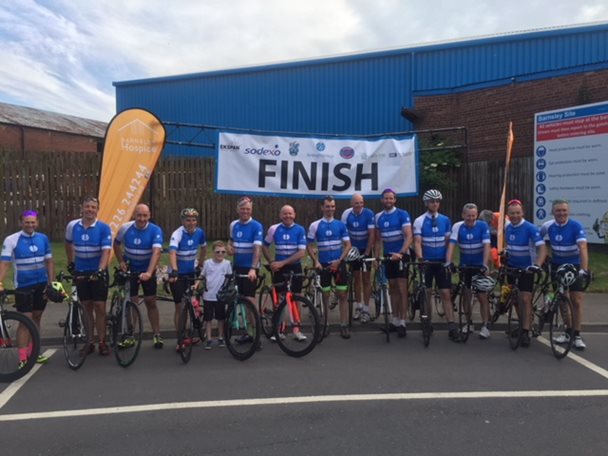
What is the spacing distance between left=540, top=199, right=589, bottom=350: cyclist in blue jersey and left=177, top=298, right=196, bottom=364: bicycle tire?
14.1ft

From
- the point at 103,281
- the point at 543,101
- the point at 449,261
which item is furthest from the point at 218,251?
the point at 543,101

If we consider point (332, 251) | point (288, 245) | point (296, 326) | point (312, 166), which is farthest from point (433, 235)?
point (312, 166)

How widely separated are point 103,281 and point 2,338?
113cm

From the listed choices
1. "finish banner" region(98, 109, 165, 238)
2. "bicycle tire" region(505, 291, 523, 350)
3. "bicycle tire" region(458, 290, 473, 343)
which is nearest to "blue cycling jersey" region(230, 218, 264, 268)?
"bicycle tire" region(458, 290, 473, 343)

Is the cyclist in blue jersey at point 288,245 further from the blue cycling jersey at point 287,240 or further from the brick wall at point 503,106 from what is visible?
the brick wall at point 503,106

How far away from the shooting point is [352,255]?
6.76 m

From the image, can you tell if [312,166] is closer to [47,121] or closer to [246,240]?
[246,240]

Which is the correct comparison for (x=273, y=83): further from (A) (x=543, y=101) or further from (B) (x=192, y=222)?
(B) (x=192, y=222)

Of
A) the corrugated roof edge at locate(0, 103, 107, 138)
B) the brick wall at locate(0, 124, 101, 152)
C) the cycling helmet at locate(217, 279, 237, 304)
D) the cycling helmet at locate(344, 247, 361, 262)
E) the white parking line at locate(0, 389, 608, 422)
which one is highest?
the corrugated roof edge at locate(0, 103, 107, 138)

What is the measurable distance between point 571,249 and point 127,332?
533cm

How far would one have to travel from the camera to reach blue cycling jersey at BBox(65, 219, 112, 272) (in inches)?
227

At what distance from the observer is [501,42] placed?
744 inches

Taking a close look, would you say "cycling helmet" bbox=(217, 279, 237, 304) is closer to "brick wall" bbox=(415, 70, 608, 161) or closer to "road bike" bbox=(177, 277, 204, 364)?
"road bike" bbox=(177, 277, 204, 364)

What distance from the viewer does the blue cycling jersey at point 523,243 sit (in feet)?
20.4
